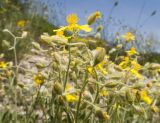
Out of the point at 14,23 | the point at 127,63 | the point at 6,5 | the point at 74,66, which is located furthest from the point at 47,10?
the point at 74,66

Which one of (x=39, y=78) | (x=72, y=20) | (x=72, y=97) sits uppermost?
(x=72, y=20)

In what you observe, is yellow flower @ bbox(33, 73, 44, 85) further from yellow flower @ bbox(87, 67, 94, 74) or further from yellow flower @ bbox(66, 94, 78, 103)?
yellow flower @ bbox(87, 67, 94, 74)

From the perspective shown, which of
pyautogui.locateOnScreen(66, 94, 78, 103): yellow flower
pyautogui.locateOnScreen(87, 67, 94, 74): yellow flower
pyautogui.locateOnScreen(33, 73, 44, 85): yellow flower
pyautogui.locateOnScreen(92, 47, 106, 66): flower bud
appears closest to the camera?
pyautogui.locateOnScreen(92, 47, 106, 66): flower bud

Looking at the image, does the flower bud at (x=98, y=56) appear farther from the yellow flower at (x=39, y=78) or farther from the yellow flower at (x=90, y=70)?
the yellow flower at (x=39, y=78)

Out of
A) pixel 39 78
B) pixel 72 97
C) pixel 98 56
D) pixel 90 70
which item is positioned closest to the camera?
pixel 98 56

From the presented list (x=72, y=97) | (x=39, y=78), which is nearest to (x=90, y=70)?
(x=72, y=97)

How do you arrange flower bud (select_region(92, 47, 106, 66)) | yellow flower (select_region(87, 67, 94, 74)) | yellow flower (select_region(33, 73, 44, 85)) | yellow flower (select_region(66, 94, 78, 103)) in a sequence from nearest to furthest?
flower bud (select_region(92, 47, 106, 66)) < yellow flower (select_region(87, 67, 94, 74)) < yellow flower (select_region(66, 94, 78, 103)) < yellow flower (select_region(33, 73, 44, 85))

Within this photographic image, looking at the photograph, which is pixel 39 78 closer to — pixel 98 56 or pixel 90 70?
pixel 90 70

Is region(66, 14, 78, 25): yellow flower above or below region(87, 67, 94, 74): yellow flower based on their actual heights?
above

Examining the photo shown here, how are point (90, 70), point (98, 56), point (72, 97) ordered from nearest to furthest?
point (98, 56) < point (90, 70) < point (72, 97)

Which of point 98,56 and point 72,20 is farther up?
point 72,20

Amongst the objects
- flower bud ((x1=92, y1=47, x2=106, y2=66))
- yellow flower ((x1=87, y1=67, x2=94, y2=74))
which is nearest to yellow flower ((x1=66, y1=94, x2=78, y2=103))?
yellow flower ((x1=87, y1=67, x2=94, y2=74))

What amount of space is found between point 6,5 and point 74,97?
27.3ft

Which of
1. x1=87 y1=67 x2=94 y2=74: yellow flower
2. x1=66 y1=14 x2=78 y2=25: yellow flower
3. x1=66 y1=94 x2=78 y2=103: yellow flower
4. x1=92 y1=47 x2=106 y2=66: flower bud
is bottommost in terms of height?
x1=66 y1=94 x2=78 y2=103: yellow flower
